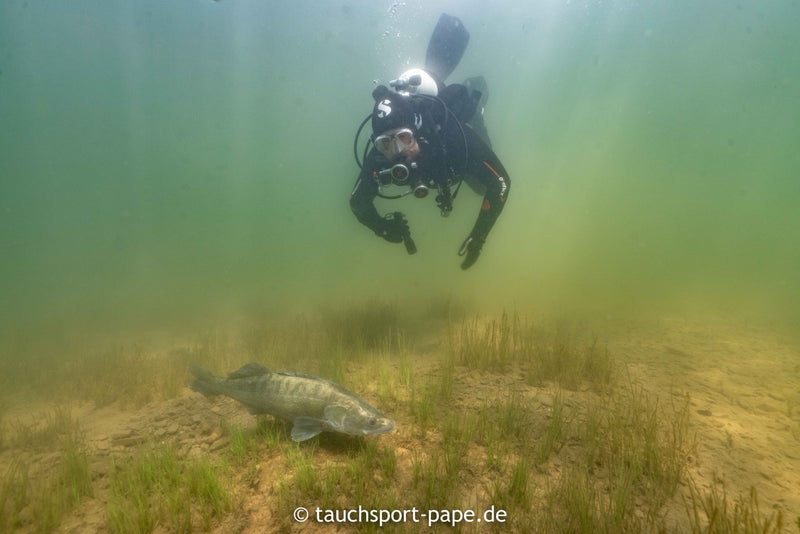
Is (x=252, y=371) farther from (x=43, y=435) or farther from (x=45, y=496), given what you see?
(x=43, y=435)

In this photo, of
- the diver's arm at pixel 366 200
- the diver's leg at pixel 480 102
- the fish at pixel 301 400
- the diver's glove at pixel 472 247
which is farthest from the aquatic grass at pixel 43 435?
the diver's leg at pixel 480 102

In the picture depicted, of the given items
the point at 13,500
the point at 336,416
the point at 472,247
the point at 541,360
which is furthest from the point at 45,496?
the point at 472,247

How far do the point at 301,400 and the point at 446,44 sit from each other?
10.8m

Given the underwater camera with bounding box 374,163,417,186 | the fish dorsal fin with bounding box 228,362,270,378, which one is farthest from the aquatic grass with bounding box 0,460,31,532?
the underwater camera with bounding box 374,163,417,186

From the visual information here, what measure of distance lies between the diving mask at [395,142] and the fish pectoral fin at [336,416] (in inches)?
181

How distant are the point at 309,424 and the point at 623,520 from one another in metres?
2.28

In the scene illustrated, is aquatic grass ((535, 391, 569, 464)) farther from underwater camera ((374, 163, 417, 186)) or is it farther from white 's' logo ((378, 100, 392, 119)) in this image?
white 's' logo ((378, 100, 392, 119))

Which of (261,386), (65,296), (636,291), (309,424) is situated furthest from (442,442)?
(65,296)

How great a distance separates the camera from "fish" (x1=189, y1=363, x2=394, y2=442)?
105 inches

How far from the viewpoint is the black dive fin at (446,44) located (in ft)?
32.0

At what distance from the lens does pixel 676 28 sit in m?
48.0

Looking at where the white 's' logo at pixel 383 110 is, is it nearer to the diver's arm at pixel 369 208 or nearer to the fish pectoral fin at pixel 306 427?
the diver's arm at pixel 369 208

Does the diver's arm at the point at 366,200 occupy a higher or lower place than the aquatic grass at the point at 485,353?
higher

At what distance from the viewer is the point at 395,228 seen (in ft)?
21.6
